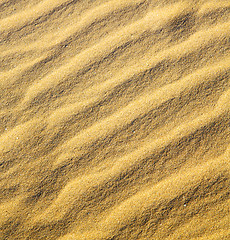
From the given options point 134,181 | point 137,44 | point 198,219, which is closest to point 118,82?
point 137,44

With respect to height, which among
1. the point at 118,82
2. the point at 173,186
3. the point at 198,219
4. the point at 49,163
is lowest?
the point at 198,219

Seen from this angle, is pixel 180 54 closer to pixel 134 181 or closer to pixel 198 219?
pixel 134 181

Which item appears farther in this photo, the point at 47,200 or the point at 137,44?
the point at 137,44

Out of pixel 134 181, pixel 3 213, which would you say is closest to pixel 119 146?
pixel 134 181

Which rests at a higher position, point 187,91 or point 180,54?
point 180,54

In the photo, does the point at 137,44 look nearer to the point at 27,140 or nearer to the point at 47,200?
the point at 27,140

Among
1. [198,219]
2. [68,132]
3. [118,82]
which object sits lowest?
[198,219]
